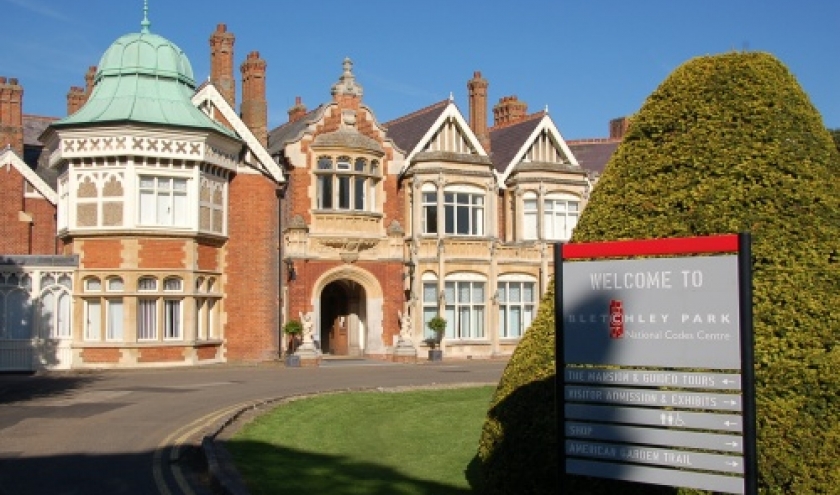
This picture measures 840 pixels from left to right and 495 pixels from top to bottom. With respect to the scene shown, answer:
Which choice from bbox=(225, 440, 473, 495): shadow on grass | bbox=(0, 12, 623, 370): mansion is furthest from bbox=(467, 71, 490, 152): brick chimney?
bbox=(225, 440, 473, 495): shadow on grass

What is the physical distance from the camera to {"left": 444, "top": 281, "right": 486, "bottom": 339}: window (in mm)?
36844

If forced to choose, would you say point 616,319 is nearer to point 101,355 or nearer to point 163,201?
point 163,201

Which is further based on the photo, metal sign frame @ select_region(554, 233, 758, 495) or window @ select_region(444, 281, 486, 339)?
window @ select_region(444, 281, 486, 339)

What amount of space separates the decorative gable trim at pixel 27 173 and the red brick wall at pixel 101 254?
696cm

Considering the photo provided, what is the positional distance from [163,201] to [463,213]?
1217 centimetres

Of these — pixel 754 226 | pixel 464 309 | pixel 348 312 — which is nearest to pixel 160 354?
pixel 348 312

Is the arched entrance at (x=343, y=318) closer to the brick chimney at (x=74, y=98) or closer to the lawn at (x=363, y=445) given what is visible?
the brick chimney at (x=74, y=98)

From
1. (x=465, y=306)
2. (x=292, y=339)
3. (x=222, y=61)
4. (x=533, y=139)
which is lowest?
(x=292, y=339)

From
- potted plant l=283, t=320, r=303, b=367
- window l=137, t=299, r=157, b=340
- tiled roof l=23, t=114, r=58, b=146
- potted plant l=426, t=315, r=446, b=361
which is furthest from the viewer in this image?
tiled roof l=23, t=114, r=58, b=146

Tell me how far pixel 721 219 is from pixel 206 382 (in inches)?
752

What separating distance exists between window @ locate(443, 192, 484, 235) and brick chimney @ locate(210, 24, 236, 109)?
904 centimetres

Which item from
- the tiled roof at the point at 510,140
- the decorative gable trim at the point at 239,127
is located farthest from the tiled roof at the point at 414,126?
the decorative gable trim at the point at 239,127

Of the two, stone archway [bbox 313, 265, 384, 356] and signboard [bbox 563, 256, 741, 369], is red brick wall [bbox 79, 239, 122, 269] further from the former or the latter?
signboard [bbox 563, 256, 741, 369]

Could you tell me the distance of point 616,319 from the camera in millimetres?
6574
